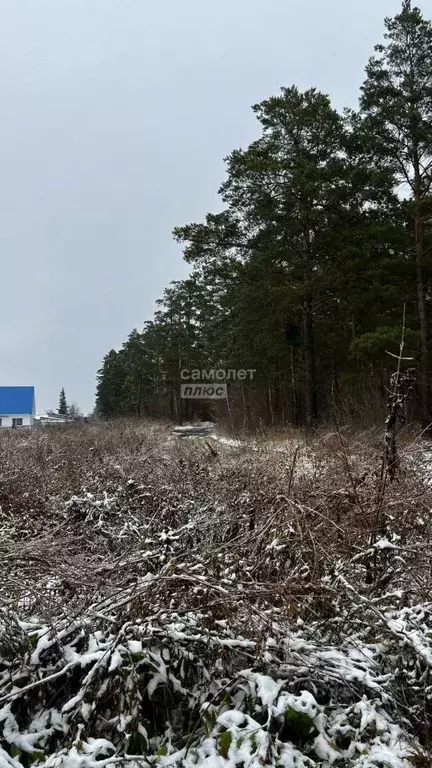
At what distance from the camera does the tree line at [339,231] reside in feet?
47.8

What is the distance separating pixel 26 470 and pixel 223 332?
18811 millimetres

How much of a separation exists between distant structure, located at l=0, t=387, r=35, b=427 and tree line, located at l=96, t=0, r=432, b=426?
40976mm

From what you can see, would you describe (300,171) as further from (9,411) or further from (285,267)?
(9,411)

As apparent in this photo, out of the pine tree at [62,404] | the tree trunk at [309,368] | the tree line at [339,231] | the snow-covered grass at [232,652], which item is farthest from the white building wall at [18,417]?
the snow-covered grass at [232,652]

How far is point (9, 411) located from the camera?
54.4m

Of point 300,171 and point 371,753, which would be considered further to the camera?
point 300,171

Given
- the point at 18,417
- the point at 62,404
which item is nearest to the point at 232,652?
the point at 18,417

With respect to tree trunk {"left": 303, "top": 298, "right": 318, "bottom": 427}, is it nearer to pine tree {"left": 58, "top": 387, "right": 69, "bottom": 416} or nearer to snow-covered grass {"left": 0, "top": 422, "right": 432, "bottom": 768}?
snow-covered grass {"left": 0, "top": 422, "right": 432, "bottom": 768}

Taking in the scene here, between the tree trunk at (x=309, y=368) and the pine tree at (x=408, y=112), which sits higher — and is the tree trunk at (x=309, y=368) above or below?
below

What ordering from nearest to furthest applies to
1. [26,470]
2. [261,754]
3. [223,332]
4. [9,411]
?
1. [261,754]
2. [26,470]
3. [223,332]
4. [9,411]

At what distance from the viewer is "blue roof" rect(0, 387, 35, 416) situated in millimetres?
54594

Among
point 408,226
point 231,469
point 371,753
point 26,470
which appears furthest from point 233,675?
point 408,226

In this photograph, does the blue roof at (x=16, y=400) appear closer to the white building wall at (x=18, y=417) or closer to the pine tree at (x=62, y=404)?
the white building wall at (x=18, y=417)

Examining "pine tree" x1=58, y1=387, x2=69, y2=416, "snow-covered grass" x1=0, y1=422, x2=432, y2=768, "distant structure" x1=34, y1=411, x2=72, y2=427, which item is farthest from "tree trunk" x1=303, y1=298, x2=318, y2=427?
"pine tree" x1=58, y1=387, x2=69, y2=416
